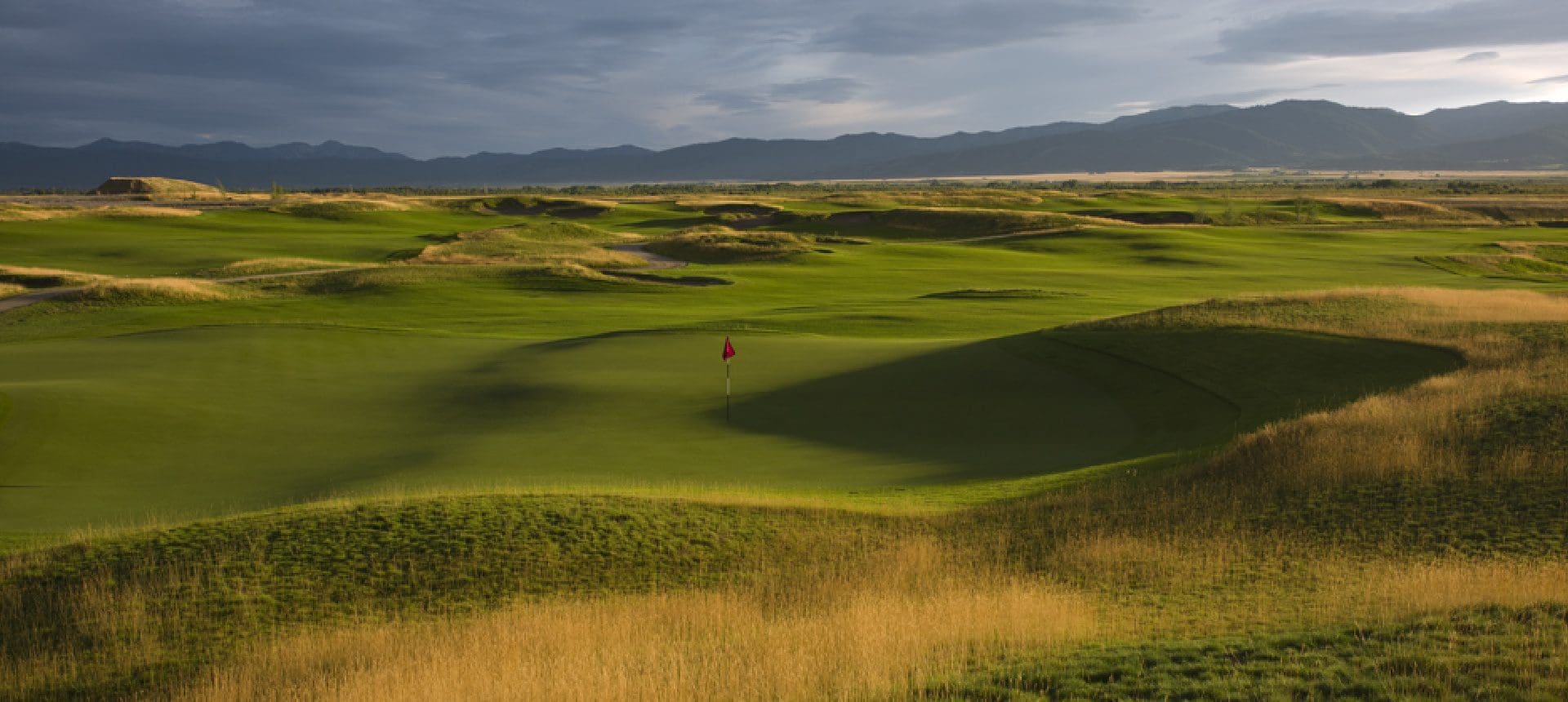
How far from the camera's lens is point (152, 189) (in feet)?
432

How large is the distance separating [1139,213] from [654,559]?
89229 millimetres

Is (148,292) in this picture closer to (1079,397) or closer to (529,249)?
(529,249)

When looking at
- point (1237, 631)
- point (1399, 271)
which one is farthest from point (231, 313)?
point (1399, 271)

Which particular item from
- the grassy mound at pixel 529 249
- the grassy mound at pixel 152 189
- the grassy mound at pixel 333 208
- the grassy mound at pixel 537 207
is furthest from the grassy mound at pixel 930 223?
the grassy mound at pixel 152 189

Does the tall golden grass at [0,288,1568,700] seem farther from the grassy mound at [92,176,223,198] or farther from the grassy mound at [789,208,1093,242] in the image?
the grassy mound at [92,176,223,198]

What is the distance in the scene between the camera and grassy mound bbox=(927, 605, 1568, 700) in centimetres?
680

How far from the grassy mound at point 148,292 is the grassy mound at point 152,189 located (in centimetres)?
9446

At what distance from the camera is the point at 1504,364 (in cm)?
1827

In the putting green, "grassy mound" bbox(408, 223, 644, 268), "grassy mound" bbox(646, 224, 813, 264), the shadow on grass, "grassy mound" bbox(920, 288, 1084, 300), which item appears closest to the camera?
the putting green

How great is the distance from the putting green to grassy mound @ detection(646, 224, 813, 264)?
38.2 meters

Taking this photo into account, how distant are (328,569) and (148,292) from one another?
126ft

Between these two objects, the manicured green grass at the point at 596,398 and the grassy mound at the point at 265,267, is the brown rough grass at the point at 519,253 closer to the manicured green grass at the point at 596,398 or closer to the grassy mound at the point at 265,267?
the grassy mound at the point at 265,267

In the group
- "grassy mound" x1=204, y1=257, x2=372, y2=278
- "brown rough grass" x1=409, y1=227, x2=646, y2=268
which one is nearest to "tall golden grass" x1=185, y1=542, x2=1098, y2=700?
"brown rough grass" x1=409, y1=227, x2=646, y2=268

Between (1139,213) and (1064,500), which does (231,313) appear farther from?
(1139,213)
